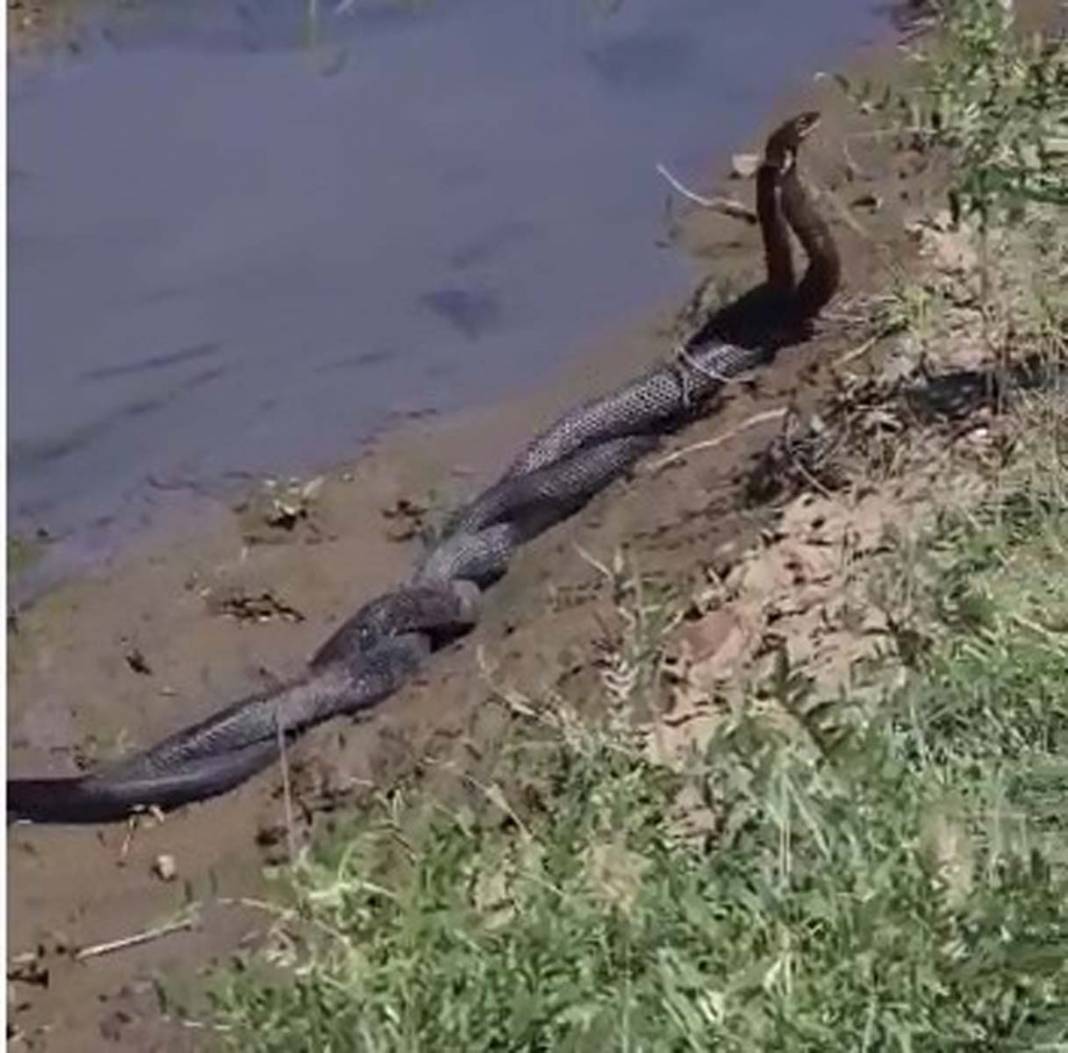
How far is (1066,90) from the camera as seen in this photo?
514 centimetres

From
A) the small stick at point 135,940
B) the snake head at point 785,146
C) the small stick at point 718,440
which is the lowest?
the small stick at point 135,940

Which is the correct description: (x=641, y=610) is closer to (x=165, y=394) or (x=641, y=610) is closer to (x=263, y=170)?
(x=165, y=394)

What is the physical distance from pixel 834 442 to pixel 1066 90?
0.82 m

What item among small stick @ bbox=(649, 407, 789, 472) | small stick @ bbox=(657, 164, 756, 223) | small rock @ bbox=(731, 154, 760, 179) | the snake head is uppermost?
the snake head

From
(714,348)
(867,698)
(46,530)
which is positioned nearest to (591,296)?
(714,348)

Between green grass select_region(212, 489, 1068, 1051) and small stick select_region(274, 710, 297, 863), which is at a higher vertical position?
green grass select_region(212, 489, 1068, 1051)

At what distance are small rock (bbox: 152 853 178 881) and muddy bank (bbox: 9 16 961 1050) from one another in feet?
0.07

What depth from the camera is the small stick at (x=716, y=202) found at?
19.7ft

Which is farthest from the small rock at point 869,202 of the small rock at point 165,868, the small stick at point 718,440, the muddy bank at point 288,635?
the small rock at point 165,868

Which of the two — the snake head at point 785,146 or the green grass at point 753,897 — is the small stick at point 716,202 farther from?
the green grass at point 753,897

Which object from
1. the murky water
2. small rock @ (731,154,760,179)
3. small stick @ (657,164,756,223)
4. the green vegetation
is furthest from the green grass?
small rock @ (731,154,760,179)

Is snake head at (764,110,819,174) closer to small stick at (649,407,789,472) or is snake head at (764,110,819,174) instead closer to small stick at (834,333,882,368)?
small stick at (834,333,882,368)

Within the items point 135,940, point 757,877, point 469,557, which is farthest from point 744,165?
point 757,877

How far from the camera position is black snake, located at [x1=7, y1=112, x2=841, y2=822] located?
4523 mm
